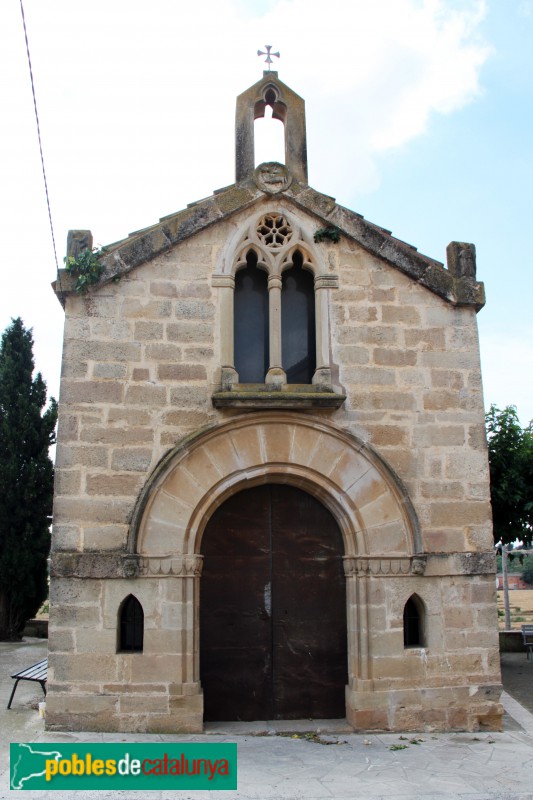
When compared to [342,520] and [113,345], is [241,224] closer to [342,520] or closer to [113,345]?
[113,345]

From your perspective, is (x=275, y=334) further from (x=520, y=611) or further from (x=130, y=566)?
(x=520, y=611)

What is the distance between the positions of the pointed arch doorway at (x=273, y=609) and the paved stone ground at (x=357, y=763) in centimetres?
34

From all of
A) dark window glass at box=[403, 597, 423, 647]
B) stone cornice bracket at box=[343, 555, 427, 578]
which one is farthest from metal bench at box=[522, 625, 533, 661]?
stone cornice bracket at box=[343, 555, 427, 578]

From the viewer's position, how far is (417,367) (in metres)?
8.08

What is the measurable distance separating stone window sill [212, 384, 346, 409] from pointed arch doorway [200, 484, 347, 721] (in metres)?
1.02

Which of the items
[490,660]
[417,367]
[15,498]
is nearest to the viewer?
[490,660]

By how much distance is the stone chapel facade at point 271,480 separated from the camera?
7.31m

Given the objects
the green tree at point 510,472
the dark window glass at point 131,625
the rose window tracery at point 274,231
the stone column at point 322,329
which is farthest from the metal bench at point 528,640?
the rose window tracery at point 274,231

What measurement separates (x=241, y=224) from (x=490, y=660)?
5556mm

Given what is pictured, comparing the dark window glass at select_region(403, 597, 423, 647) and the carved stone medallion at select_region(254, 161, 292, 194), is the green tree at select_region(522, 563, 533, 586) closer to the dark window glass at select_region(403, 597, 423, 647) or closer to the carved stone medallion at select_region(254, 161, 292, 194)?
the dark window glass at select_region(403, 597, 423, 647)

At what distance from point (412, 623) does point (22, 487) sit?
1154cm

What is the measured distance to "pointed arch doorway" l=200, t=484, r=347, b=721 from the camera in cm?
770

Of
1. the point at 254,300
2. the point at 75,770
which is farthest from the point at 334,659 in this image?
the point at 254,300

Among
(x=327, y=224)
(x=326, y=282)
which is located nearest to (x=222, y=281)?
(x=326, y=282)
